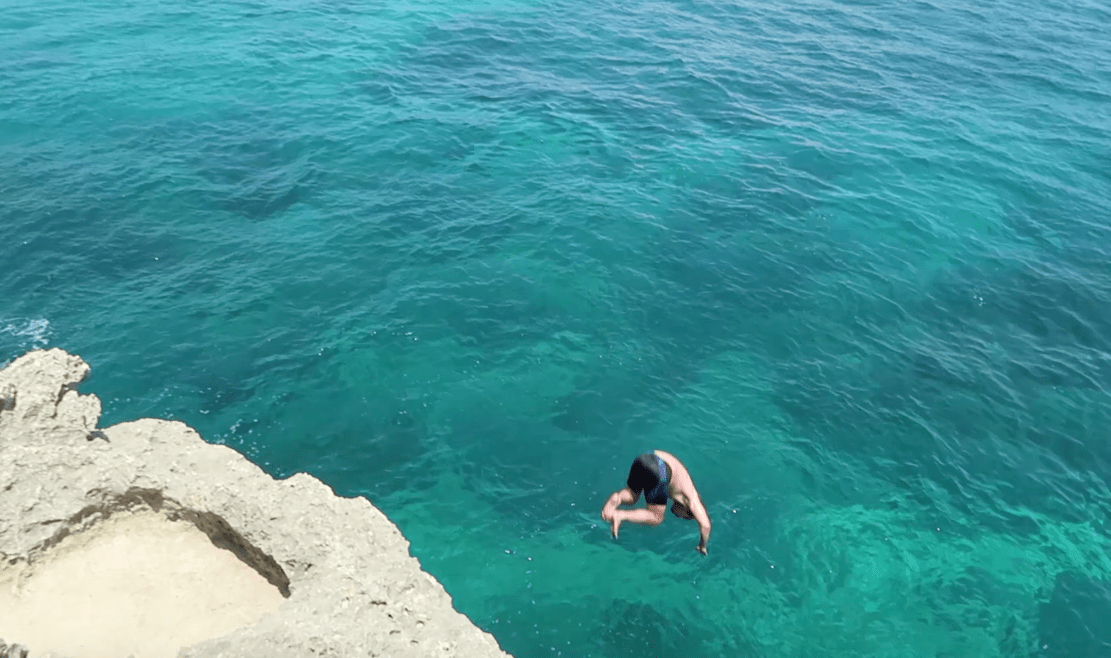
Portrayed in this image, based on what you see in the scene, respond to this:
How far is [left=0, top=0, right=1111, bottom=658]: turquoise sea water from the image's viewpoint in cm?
2266

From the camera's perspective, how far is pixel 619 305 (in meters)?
30.5

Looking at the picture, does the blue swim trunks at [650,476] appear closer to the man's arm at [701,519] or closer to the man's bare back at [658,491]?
the man's bare back at [658,491]

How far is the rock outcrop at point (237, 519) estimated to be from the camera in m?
12.6

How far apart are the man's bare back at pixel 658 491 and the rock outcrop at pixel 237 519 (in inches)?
130

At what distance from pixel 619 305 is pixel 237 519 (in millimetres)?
18551

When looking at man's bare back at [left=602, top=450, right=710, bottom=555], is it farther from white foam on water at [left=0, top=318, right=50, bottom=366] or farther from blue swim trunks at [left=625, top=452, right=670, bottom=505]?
white foam on water at [left=0, top=318, right=50, bottom=366]

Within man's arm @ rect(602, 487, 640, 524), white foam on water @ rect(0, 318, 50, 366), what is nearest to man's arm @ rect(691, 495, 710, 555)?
man's arm @ rect(602, 487, 640, 524)

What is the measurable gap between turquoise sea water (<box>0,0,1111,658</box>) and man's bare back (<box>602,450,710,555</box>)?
292 inches

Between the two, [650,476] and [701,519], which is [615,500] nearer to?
[650,476]

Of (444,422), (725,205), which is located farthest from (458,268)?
(725,205)

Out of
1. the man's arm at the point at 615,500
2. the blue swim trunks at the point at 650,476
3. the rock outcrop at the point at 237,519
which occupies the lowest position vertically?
the rock outcrop at the point at 237,519

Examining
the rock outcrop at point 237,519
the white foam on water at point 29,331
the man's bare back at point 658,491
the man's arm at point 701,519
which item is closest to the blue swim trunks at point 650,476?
the man's bare back at point 658,491

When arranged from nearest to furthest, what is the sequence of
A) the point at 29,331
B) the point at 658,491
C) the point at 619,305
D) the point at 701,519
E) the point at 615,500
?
the point at 615,500
the point at 701,519
the point at 658,491
the point at 29,331
the point at 619,305

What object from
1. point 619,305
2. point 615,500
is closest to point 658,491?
point 615,500
